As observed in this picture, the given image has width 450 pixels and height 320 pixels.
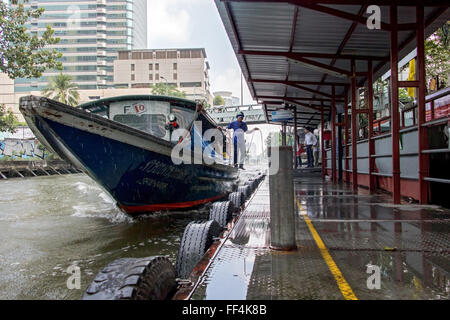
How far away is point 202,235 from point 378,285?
1.90m

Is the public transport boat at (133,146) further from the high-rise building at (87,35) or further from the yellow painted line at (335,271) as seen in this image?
the high-rise building at (87,35)

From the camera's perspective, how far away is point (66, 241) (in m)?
6.02

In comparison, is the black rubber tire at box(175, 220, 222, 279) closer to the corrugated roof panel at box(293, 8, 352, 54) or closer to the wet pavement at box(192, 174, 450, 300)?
the wet pavement at box(192, 174, 450, 300)

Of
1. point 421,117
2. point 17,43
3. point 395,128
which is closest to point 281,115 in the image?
point 17,43

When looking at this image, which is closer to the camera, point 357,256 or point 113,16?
point 357,256

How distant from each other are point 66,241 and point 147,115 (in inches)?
150

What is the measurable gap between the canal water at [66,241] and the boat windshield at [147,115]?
7.08 ft

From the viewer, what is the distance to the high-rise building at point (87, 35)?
105 metres

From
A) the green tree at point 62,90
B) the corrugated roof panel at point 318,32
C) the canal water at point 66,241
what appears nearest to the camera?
the canal water at point 66,241

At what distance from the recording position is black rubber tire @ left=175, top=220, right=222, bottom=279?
3.52 meters

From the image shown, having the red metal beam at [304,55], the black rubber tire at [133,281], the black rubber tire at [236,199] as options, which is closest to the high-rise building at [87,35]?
the red metal beam at [304,55]

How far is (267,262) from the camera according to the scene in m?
2.74

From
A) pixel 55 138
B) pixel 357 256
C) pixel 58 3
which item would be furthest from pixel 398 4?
pixel 58 3

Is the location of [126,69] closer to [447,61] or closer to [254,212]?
[447,61]
